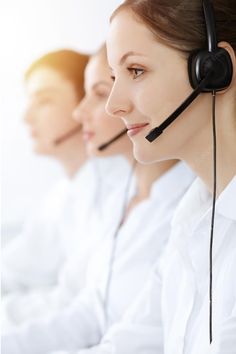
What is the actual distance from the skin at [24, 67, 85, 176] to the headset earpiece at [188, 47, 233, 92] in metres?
0.86

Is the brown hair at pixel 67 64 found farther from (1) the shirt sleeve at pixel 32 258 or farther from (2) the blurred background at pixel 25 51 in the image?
(1) the shirt sleeve at pixel 32 258

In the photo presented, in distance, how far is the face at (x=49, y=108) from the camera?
5.36 feet

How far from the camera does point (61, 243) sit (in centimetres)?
180

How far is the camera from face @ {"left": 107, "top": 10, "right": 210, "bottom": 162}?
80 centimetres

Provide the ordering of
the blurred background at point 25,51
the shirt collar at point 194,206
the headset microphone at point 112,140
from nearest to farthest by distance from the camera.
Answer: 1. the shirt collar at point 194,206
2. the blurred background at point 25,51
3. the headset microphone at point 112,140

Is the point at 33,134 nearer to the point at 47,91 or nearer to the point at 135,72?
the point at 47,91

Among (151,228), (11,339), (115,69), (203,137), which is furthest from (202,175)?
(11,339)

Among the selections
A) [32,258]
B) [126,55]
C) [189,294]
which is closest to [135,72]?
[126,55]

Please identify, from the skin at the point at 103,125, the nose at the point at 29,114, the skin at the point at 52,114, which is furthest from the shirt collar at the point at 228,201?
the nose at the point at 29,114

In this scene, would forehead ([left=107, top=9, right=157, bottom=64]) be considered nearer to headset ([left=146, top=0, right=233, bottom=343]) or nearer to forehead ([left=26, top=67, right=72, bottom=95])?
headset ([left=146, top=0, right=233, bottom=343])

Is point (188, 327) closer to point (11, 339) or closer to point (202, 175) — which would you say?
point (202, 175)

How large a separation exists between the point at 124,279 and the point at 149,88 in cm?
54

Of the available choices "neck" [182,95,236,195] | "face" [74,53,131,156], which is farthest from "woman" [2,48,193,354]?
"neck" [182,95,236,195]

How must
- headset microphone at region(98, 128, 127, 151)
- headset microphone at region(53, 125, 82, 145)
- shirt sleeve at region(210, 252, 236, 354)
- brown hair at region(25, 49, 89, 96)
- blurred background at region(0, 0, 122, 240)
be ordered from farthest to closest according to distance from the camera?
headset microphone at region(53, 125, 82, 145) < brown hair at region(25, 49, 89, 96) < headset microphone at region(98, 128, 127, 151) < blurred background at region(0, 0, 122, 240) < shirt sleeve at region(210, 252, 236, 354)
